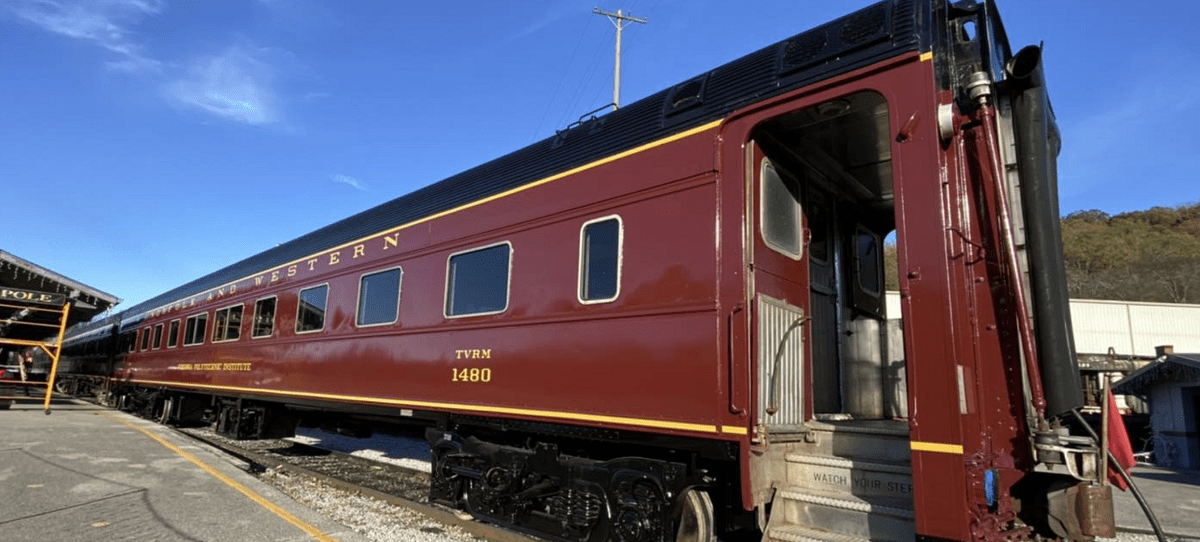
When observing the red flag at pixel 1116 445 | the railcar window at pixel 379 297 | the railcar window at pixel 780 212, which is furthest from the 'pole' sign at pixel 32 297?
the red flag at pixel 1116 445

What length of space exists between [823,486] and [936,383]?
40.9 inches

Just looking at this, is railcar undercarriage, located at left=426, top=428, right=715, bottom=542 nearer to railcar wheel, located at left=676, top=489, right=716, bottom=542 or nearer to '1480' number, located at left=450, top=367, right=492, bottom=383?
railcar wheel, located at left=676, top=489, right=716, bottom=542

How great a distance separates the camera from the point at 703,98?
15.8 feet

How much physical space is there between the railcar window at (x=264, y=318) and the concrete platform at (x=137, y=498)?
5.89 ft

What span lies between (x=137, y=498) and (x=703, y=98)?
239 inches

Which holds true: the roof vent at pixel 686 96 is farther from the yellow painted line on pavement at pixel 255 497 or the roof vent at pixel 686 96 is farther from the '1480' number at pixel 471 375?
the yellow painted line on pavement at pixel 255 497

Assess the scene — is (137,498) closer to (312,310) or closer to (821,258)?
(312,310)

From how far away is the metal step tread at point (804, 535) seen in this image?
3.72 m

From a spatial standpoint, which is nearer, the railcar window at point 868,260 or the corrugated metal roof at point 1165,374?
the railcar window at point 868,260

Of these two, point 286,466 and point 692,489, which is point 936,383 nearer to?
point 692,489

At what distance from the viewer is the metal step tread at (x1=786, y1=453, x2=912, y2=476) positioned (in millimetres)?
3707

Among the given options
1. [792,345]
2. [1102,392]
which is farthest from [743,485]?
[1102,392]

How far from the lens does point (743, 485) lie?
3.98 metres

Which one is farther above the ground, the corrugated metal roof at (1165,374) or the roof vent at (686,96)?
the roof vent at (686,96)
